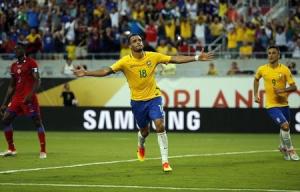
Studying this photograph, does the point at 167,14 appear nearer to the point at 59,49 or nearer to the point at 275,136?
the point at 59,49

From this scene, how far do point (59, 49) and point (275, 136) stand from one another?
10832 mm

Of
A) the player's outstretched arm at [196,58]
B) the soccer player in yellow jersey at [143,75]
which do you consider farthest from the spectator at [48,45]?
the player's outstretched arm at [196,58]

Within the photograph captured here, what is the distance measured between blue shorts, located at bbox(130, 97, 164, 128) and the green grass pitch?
3.21 feet

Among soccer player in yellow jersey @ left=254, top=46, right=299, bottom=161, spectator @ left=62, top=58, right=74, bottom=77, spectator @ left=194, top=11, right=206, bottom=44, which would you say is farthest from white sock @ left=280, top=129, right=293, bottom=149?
spectator @ left=62, top=58, right=74, bottom=77

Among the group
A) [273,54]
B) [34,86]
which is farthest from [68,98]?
[273,54]

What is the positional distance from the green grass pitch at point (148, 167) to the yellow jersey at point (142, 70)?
146 cm

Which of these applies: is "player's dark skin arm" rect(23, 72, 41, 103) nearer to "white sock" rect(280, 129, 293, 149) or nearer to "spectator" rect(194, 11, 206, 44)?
"white sock" rect(280, 129, 293, 149)

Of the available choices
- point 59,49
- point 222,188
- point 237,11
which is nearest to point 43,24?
point 59,49

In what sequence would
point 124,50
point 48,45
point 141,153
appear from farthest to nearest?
1. point 48,45
2. point 124,50
3. point 141,153

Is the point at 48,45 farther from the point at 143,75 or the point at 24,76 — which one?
the point at 143,75

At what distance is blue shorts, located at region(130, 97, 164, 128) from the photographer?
1578cm

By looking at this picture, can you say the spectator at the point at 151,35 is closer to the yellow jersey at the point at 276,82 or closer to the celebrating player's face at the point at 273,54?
the yellow jersey at the point at 276,82

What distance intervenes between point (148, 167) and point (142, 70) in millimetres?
1920

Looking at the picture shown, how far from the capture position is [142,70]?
15945 millimetres
